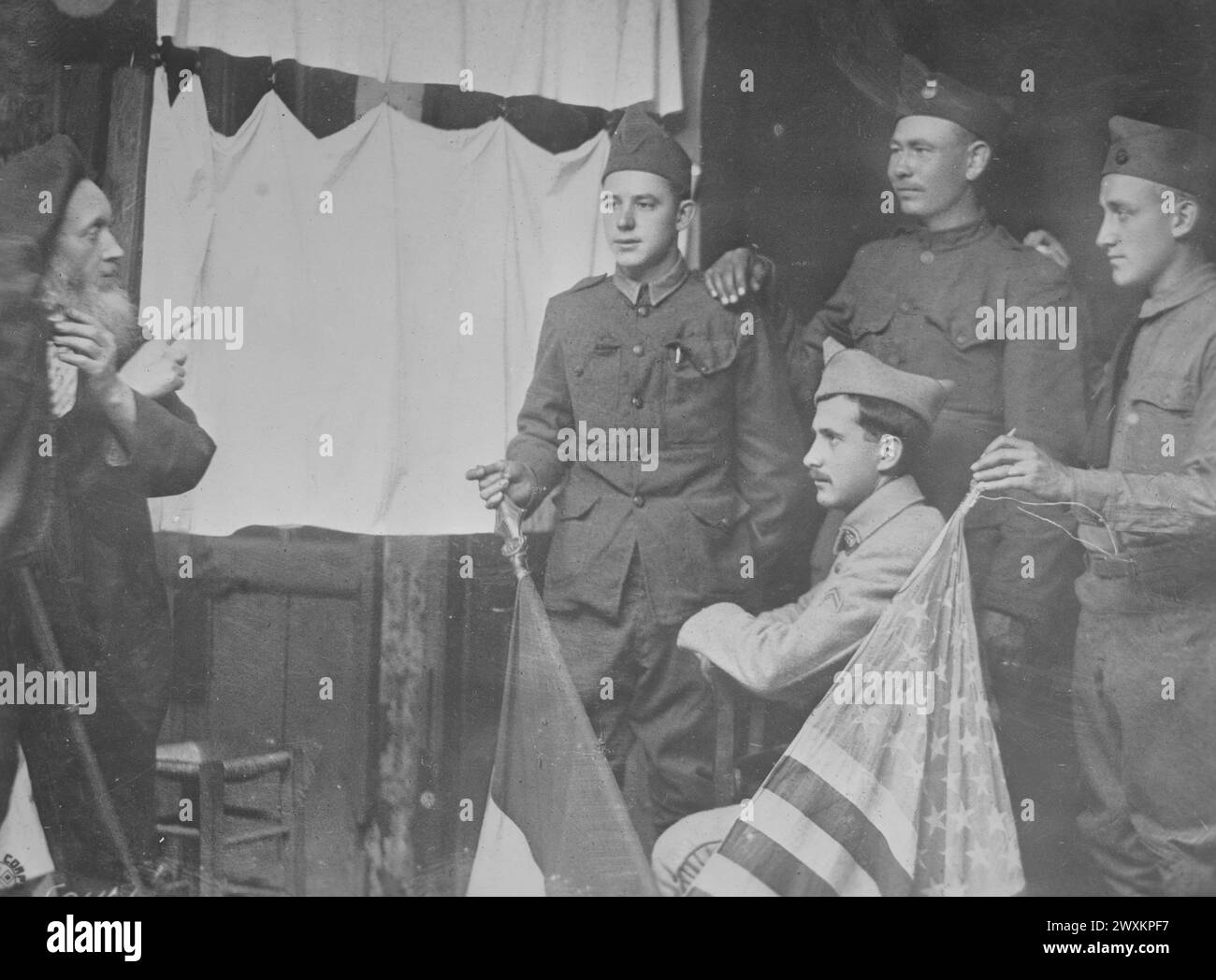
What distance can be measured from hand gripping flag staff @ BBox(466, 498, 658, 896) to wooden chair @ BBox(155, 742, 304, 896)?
0.61 metres

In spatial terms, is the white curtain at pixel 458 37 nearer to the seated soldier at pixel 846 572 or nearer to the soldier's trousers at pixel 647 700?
the seated soldier at pixel 846 572

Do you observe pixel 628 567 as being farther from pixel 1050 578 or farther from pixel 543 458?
pixel 1050 578

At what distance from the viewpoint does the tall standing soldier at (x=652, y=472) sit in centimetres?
449

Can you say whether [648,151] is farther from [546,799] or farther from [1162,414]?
[546,799]

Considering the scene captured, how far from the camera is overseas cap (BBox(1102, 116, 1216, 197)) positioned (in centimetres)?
452

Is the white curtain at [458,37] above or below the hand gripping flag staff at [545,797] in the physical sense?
above

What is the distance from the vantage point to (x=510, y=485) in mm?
4547

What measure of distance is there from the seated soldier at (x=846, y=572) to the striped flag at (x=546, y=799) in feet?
0.55

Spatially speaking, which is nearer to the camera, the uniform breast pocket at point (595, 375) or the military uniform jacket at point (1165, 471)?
the military uniform jacket at point (1165, 471)

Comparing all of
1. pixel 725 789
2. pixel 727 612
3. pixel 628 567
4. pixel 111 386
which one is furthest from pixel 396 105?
pixel 725 789

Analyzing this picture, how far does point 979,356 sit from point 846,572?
2.68 ft

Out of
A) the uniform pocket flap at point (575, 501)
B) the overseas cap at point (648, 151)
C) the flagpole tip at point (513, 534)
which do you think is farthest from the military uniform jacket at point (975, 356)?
the flagpole tip at point (513, 534)
